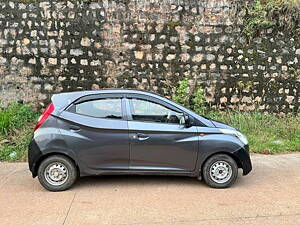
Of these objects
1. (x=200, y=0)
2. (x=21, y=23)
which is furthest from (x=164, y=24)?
(x=21, y=23)

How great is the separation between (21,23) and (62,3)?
3.87 ft

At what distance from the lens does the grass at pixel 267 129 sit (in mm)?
7855

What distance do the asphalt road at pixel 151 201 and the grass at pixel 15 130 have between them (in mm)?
1009

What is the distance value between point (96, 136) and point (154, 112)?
956 millimetres

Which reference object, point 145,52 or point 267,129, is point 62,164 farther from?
point 267,129

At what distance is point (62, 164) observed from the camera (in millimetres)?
5332

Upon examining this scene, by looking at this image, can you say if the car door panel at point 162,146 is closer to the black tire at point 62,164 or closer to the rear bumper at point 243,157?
the rear bumper at point 243,157

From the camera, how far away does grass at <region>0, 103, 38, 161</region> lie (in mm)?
7270

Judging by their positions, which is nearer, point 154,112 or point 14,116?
point 154,112

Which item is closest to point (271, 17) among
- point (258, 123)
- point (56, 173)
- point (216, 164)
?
point (258, 123)

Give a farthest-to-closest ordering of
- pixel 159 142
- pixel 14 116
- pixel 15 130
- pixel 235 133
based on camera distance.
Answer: pixel 14 116 < pixel 15 130 < pixel 235 133 < pixel 159 142

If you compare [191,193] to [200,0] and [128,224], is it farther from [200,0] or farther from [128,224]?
[200,0]

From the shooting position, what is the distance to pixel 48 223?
4312mm

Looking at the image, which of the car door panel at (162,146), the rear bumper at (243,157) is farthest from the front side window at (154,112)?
the rear bumper at (243,157)
